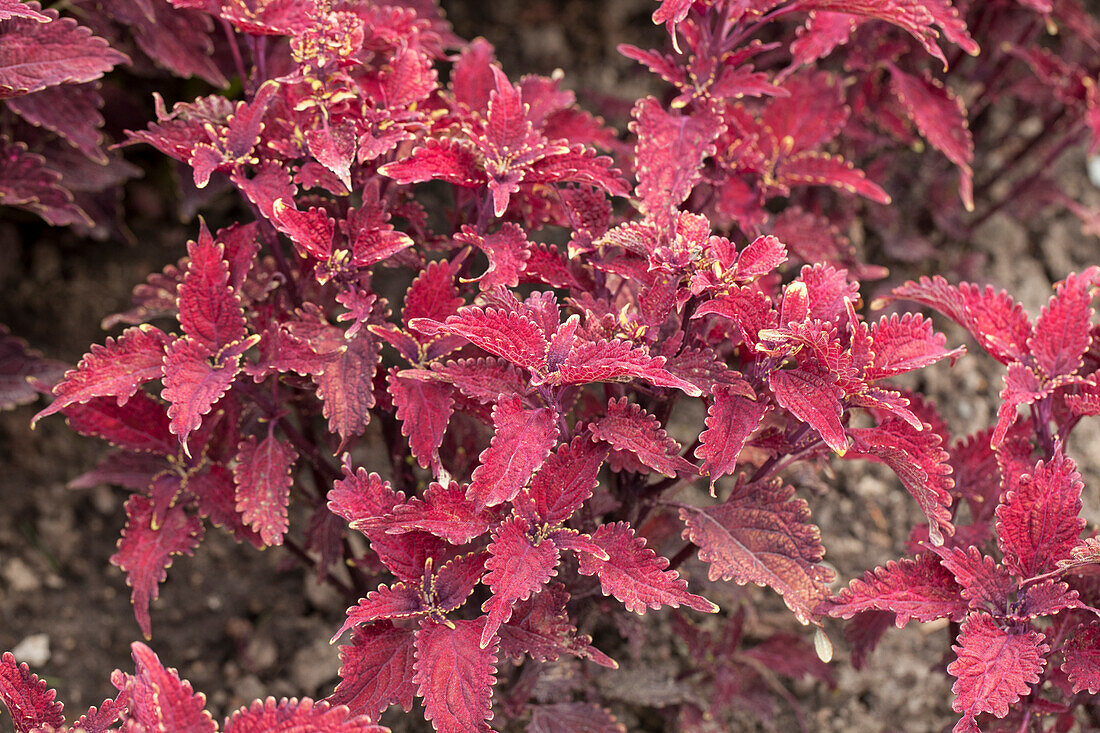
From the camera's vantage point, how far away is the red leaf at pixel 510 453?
4.07 ft

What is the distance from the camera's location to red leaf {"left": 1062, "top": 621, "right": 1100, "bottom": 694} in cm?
129

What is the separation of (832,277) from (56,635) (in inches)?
65.5

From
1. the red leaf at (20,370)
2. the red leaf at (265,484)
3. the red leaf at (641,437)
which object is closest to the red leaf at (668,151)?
the red leaf at (641,437)

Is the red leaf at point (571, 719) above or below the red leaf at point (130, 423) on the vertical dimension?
below

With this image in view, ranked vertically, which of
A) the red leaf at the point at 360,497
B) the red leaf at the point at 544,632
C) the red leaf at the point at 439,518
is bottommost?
the red leaf at the point at 544,632

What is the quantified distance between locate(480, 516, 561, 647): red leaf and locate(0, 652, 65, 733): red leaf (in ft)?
1.90

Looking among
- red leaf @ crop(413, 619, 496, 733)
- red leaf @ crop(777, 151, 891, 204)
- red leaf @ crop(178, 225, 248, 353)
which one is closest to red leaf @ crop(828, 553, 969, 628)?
red leaf @ crop(413, 619, 496, 733)

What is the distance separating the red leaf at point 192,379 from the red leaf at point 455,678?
0.42 m

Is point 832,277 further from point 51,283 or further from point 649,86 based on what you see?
point 51,283

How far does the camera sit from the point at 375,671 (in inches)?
54.1

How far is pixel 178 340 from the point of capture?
4.74 ft

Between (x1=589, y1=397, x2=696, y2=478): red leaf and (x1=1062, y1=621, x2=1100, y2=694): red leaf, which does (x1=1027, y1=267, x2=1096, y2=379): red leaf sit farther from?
(x1=589, y1=397, x2=696, y2=478): red leaf

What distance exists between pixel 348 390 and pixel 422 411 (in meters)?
0.11

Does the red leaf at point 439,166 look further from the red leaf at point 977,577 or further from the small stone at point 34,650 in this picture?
the small stone at point 34,650
